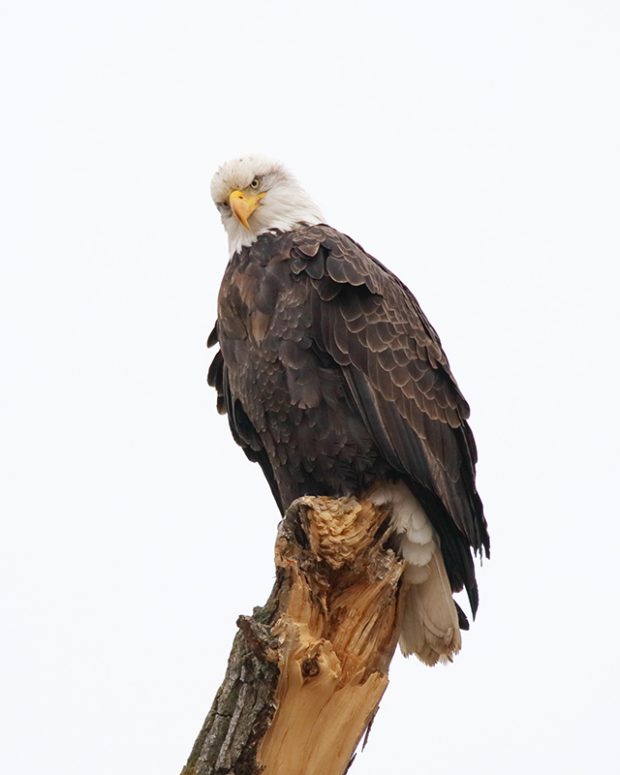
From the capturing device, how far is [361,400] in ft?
17.9

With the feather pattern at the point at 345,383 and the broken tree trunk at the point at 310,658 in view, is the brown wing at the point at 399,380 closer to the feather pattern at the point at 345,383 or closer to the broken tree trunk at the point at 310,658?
the feather pattern at the point at 345,383

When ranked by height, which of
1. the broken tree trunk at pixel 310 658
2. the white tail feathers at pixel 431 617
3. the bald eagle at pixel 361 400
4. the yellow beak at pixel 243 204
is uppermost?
the yellow beak at pixel 243 204

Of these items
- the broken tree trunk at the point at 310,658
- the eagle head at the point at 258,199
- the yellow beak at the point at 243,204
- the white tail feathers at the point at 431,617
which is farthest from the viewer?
the eagle head at the point at 258,199

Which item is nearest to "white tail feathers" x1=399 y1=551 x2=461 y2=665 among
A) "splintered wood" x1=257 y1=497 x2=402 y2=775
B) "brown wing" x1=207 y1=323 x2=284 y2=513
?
"splintered wood" x1=257 y1=497 x2=402 y2=775

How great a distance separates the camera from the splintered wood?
428cm

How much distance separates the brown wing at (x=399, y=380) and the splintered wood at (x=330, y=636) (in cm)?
40

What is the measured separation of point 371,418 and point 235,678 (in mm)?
1614

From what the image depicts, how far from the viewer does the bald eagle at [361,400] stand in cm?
546

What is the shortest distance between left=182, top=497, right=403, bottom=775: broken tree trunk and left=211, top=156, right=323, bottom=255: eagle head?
1.70 m

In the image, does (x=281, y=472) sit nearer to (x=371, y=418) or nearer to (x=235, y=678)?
(x=371, y=418)

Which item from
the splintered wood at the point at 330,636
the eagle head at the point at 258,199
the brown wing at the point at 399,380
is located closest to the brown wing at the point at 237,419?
the eagle head at the point at 258,199

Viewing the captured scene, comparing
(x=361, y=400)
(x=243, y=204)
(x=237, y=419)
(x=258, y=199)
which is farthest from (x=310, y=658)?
(x=258, y=199)

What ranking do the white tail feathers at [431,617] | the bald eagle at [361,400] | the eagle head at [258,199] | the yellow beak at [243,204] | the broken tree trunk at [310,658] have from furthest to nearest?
the eagle head at [258,199] → the yellow beak at [243,204] → the white tail feathers at [431,617] → the bald eagle at [361,400] → the broken tree trunk at [310,658]

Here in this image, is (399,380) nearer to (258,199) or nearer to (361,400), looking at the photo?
(361,400)
